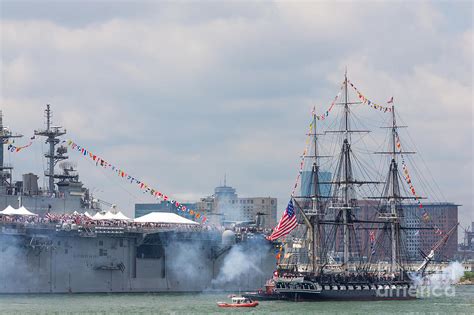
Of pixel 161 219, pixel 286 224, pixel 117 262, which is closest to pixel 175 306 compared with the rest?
pixel 286 224

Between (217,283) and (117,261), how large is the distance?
11406 mm

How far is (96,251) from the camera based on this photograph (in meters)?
91.9

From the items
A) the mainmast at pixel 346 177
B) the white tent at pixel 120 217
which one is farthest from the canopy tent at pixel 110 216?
the mainmast at pixel 346 177

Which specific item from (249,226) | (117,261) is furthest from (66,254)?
(249,226)

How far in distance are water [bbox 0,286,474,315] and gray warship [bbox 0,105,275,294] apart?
6.28ft

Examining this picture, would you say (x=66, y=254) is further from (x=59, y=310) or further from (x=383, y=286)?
(x=383, y=286)

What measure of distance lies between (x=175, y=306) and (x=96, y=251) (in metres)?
13.9

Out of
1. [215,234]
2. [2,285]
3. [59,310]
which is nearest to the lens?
[59,310]

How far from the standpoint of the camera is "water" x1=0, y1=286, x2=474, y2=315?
7525cm

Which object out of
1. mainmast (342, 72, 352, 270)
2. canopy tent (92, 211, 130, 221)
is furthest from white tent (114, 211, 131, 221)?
mainmast (342, 72, 352, 270)

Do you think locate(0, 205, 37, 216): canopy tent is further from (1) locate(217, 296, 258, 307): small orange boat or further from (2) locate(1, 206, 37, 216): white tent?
(1) locate(217, 296, 258, 307): small orange boat

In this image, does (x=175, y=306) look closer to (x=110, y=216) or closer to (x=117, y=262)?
(x=117, y=262)

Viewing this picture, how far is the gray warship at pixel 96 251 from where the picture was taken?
88062 millimetres

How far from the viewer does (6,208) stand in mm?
92000
